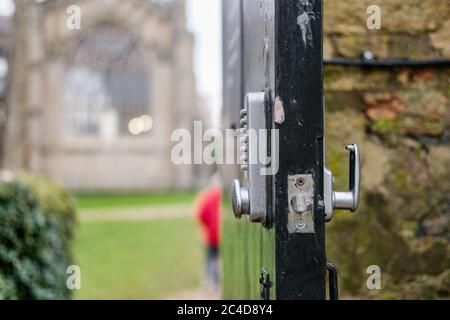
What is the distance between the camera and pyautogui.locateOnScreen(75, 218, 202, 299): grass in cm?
951

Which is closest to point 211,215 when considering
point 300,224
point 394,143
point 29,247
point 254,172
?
point 29,247

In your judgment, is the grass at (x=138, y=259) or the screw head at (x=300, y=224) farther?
the grass at (x=138, y=259)

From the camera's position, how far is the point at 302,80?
173 centimetres

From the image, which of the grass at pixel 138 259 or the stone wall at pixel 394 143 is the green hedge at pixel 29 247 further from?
the grass at pixel 138 259

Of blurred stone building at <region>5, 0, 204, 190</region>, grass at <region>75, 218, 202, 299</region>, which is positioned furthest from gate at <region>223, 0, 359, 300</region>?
blurred stone building at <region>5, 0, 204, 190</region>

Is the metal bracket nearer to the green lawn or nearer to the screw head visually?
the screw head

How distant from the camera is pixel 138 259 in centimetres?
1215

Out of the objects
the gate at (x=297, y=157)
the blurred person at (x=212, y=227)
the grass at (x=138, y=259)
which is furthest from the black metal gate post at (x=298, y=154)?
the blurred person at (x=212, y=227)

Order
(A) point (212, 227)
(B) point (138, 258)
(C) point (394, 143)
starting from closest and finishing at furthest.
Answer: (C) point (394, 143), (A) point (212, 227), (B) point (138, 258)

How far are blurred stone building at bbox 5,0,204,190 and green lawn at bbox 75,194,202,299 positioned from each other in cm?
1619

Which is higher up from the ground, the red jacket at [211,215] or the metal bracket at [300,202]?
the metal bracket at [300,202]

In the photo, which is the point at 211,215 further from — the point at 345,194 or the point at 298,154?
the point at 298,154

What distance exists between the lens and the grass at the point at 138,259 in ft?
31.2

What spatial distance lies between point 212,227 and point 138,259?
3.20m
